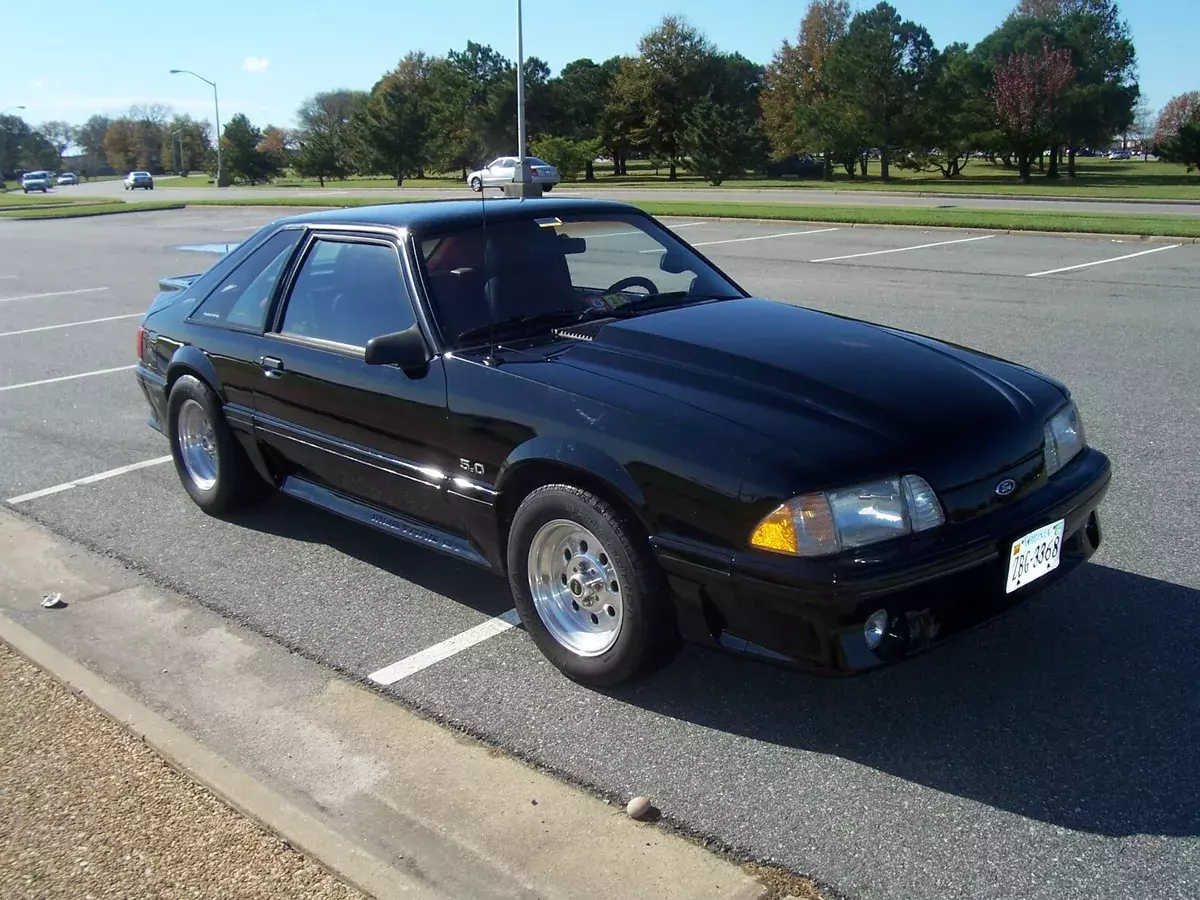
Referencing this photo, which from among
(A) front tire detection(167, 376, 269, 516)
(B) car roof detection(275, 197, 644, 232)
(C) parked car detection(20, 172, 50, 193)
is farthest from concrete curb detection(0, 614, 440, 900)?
(C) parked car detection(20, 172, 50, 193)

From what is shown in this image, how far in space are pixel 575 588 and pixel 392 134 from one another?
67.3 m

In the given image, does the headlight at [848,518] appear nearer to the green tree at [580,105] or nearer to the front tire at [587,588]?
the front tire at [587,588]

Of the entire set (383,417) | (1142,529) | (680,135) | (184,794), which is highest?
(680,135)

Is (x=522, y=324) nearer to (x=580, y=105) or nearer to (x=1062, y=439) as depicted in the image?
(x=1062, y=439)

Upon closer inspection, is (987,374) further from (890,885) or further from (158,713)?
(158,713)

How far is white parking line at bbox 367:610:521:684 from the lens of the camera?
393 centimetres

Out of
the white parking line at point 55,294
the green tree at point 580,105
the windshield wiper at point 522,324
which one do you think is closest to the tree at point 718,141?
the green tree at point 580,105

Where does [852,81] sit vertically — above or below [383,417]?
above

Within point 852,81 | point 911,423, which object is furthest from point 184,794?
point 852,81

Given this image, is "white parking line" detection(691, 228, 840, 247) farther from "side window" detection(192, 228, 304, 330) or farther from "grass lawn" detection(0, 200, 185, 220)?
"grass lawn" detection(0, 200, 185, 220)

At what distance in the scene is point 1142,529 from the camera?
15.9ft

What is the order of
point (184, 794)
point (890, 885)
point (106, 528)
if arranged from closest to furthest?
point (890, 885), point (184, 794), point (106, 528)

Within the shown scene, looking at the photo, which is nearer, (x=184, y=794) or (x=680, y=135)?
(x=184, y=794)

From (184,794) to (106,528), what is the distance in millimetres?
2847
